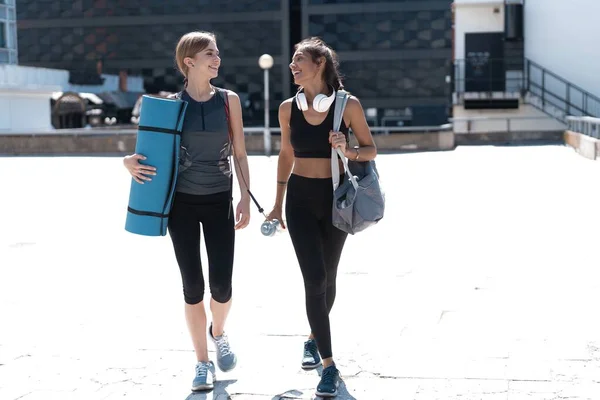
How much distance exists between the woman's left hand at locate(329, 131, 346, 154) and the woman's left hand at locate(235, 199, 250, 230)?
0.67m

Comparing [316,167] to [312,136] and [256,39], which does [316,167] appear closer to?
[312,136]

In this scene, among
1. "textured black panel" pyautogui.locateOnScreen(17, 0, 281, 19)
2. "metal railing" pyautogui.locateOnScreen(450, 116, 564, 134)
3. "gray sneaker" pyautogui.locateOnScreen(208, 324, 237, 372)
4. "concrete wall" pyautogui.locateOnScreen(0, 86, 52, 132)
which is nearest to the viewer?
"gray sneaker" pyautogui.locateOnScreen(208, 324, 237, 372)

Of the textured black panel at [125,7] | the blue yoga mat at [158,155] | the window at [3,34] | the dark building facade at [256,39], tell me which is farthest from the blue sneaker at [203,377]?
the window at [3,34]

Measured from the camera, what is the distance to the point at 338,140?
538 cm

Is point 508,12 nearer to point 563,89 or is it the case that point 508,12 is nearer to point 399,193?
point 563,89

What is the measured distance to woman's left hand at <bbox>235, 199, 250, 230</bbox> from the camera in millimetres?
5704

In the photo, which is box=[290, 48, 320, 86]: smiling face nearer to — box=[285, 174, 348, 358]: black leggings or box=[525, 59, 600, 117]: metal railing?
box=[285, 174, 348, 358]: black leggings

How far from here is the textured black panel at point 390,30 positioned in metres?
51.2

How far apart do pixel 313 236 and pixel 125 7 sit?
50.0 m

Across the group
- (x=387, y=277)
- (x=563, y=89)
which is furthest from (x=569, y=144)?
(x=387, y=277)

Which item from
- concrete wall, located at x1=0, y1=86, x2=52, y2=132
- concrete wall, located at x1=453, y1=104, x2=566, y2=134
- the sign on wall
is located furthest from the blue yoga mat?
the sign on wall

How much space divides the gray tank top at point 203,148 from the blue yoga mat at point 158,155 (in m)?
0.09

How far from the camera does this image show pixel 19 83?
37406 mm

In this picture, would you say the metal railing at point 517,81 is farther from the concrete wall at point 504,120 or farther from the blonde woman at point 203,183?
the blonde woman at point 203,183
